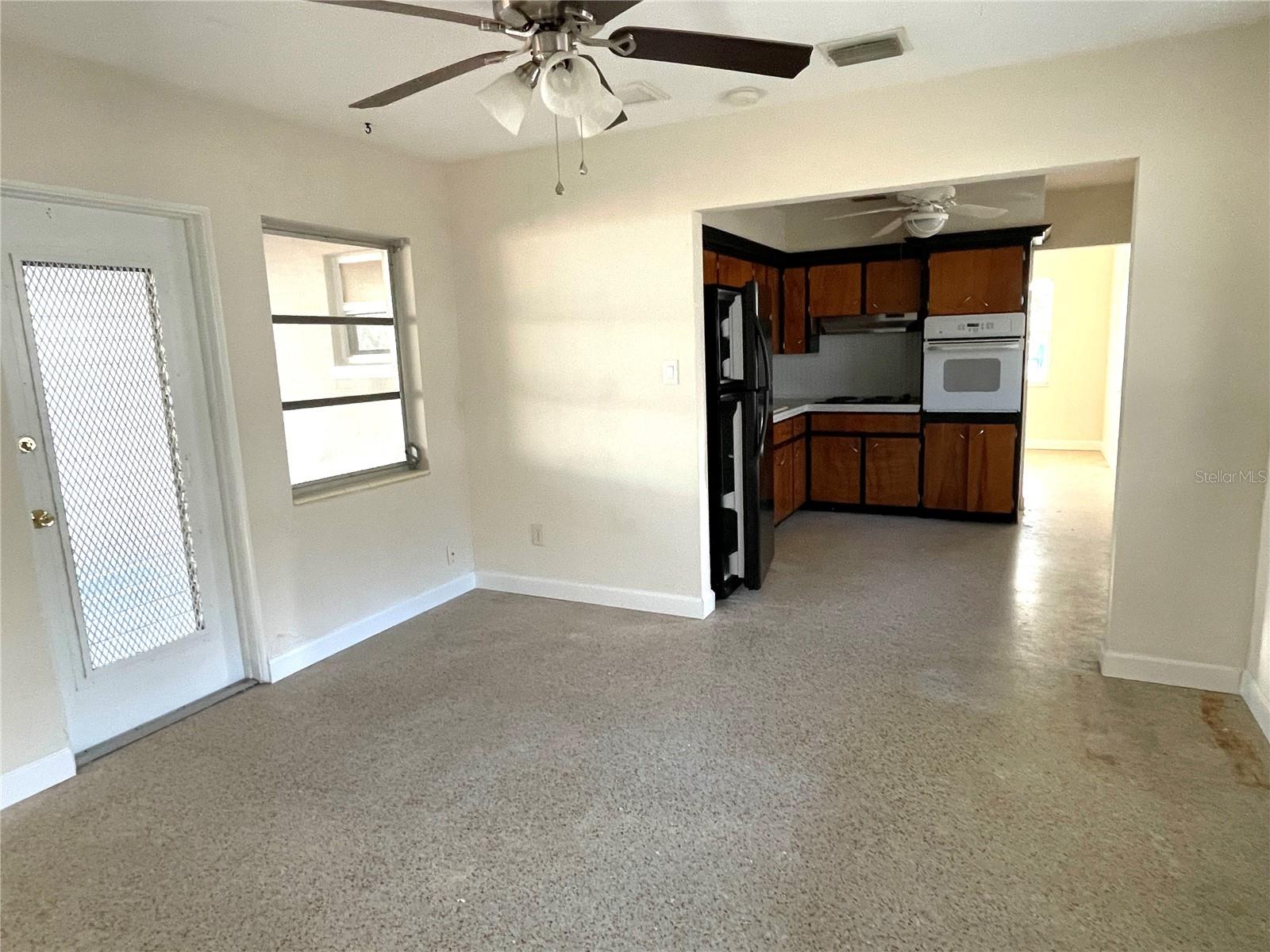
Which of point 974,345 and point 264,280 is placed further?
point 974,345

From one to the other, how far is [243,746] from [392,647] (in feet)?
3.21

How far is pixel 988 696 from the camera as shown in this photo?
118 inches

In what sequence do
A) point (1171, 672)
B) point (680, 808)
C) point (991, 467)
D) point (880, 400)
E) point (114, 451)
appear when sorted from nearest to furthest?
point (680, 808) < point (114, 451) < point (1171, 672) < point (991, 467) < point (880, 400)

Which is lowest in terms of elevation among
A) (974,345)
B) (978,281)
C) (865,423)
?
(865,423)

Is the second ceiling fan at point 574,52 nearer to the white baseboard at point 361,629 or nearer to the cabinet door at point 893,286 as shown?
the white baseboard at point 361,629

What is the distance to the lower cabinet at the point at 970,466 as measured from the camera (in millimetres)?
5672

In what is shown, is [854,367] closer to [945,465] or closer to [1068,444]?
[945,465]

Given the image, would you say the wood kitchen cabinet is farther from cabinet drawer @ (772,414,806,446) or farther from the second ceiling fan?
the second ceiling fan

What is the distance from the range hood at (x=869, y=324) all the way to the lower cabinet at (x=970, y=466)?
91cm

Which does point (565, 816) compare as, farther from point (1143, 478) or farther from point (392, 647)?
point (1143, 478)

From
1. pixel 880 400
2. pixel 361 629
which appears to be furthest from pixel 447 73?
pixel 880 400

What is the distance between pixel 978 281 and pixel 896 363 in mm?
1112

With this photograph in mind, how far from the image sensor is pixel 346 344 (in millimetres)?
3883

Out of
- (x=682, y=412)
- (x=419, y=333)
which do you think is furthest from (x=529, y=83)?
(x=419, y=333)
